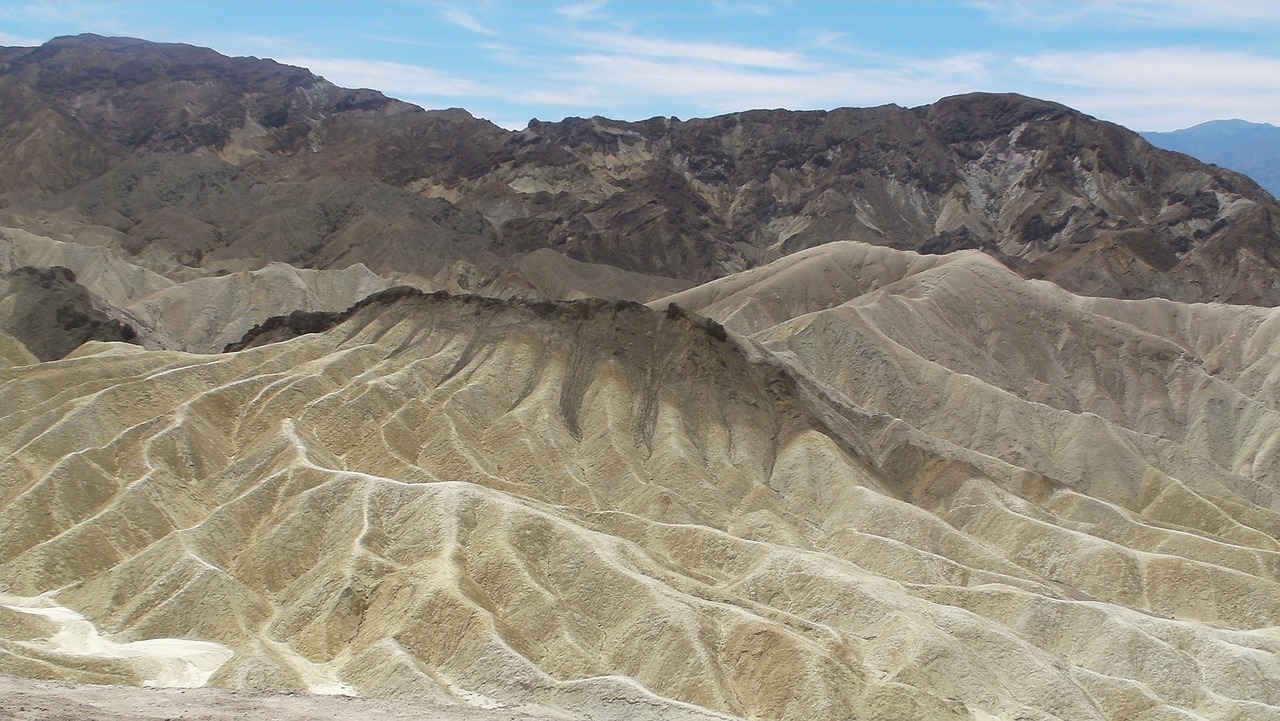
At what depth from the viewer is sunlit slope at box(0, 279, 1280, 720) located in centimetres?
5653

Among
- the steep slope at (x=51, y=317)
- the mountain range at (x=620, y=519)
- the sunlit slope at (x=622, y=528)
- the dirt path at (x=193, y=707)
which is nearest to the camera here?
the dirt path at (x=193, y=707)

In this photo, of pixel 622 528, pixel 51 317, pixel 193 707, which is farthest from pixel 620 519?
pixel 51 317

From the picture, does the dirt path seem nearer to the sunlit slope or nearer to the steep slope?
the sunlit slope

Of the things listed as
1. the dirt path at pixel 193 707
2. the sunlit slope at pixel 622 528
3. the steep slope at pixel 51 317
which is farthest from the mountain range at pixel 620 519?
the dirt path at pixel 193 707

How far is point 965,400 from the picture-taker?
116 metres

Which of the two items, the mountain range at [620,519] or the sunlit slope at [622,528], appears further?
the sunlit slope at [622,528]

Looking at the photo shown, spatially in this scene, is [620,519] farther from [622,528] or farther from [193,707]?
[193,707]

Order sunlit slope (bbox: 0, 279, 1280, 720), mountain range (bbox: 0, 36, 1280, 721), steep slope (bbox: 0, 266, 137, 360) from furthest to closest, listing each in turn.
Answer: steep slope (bbox: 0, 266, 137, 360), sunlit slope (bbox: 0, 279, 1280, 720), mountain range (bbox: 0, 36, 1280, 721)

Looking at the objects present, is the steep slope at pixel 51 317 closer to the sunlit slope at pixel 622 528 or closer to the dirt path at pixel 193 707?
the sunlit slope at pixel 622 528

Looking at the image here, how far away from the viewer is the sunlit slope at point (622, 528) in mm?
56531

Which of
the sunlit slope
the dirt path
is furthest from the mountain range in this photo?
the dirt path

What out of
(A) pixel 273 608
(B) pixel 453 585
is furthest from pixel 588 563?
(A) pixel 273 608

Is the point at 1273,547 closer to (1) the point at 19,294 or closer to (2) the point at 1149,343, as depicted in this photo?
(2) the point at 1149,343

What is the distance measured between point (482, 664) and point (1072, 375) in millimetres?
101197
